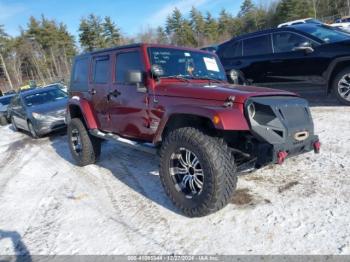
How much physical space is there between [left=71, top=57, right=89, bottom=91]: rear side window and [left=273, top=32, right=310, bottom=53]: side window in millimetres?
4439

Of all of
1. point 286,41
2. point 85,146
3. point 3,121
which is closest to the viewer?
point 85,146

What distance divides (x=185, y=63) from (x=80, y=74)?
2.45 meters

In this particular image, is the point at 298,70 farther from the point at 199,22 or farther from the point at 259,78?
the point at 199,22

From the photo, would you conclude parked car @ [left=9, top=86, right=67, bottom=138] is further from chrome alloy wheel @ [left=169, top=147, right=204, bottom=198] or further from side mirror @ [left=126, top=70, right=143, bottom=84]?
chrome alloy wheel @ [left=169, top=147, right=204, bottom=198]

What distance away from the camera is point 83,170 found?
5.76 metres

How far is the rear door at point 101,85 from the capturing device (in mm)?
5160

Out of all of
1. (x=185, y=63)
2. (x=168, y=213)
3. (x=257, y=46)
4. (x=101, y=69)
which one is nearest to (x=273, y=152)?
(x=168, y=213)

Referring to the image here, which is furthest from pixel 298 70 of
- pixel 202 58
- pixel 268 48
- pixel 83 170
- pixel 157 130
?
pixel 83 170

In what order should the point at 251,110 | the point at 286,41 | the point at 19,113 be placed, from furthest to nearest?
the point at 19,113 → the point at 286,41 → the point at 251,110

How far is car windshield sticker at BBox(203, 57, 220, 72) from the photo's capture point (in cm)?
485

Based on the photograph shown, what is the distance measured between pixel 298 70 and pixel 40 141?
7.26 meters

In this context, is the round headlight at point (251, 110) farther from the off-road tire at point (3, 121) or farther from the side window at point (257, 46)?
the off-road tire at point (3, 121)

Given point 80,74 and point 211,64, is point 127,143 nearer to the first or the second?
point 211,64

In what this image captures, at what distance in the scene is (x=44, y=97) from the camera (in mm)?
10695
